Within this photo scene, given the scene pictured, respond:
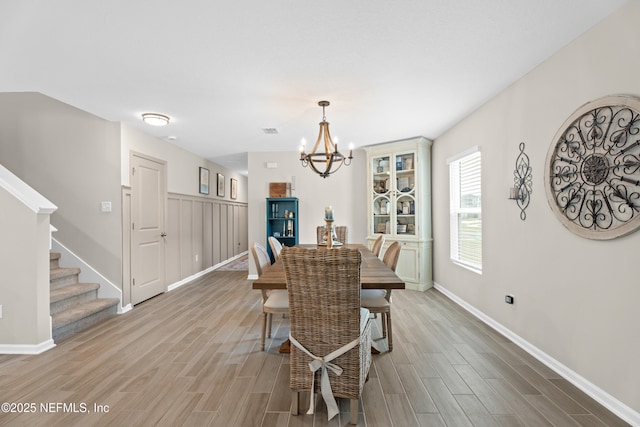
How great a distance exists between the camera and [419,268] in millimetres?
4836

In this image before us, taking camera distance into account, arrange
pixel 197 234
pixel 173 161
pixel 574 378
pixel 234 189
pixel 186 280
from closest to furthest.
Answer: pixel 574 378 → pixel 173 161 → pixel 186 280 → pixel 197 234 → pixel 234 189

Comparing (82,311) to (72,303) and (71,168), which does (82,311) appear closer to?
(72,303)

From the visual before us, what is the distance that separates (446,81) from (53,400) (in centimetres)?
397

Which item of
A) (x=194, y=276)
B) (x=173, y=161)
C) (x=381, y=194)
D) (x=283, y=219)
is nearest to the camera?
(x=173, y=161)

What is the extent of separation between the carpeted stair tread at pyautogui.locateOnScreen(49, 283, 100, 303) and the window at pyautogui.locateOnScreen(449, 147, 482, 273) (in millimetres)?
4761

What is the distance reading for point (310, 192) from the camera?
19.1 feet

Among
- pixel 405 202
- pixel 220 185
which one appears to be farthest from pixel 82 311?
pixel 405 202

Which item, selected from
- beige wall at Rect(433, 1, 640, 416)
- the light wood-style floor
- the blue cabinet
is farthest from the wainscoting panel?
beige wall at Rect(433, 1, 640, 416)

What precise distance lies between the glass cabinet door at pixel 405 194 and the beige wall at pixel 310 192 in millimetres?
740

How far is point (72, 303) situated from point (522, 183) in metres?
5.00

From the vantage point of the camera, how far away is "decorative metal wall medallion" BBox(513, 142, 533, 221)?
270cm

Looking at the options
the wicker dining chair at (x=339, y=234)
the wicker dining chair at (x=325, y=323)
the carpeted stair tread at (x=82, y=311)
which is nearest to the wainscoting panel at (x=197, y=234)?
the carpeted stair tread at (x=82, y=311)

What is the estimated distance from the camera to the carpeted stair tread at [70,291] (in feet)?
10.7

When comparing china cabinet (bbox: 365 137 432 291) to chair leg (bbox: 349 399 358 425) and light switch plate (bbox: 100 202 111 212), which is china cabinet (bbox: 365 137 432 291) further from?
light switch plate (bbox: 100 202 111 212)
